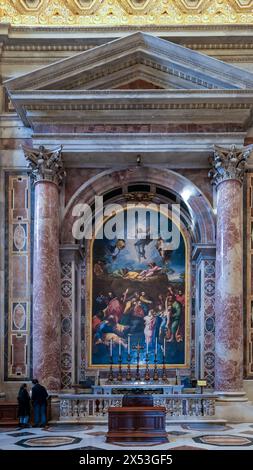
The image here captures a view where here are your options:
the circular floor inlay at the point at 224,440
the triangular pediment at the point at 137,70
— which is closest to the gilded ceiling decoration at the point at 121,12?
the triangular pediment at the point at 137,70

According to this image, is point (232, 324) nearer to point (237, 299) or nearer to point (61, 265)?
point (237, 299)

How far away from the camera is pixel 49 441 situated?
16.2 metres

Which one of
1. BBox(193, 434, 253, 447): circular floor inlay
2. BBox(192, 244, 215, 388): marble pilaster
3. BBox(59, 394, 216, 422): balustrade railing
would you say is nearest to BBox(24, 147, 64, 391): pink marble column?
BBox(59, 394, 216, 422): balustrade railing

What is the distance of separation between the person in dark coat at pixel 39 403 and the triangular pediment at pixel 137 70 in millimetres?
6856

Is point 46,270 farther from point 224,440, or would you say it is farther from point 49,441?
point 224,440

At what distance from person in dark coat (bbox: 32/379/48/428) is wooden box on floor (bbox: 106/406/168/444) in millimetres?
3273

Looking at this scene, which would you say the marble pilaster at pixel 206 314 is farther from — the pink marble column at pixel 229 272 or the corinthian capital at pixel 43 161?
the corinthian capital at pixel 43 161

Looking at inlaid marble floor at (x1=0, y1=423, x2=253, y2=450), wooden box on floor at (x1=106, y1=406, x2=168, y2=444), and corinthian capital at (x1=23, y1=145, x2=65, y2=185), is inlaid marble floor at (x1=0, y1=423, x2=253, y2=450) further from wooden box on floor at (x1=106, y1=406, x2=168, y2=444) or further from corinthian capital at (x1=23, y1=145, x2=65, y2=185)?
corinthian capital at (x1=23, y1=145, x2=65, y2=185)

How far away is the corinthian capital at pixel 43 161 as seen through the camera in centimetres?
2091

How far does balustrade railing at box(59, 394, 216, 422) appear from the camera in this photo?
19.4m

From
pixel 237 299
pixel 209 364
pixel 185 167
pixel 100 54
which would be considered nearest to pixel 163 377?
pixel 209 364

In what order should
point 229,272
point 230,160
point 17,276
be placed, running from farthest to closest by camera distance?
point 17,276, point 230,160, point 229,272

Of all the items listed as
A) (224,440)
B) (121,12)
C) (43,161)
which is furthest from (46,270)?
(121,12)

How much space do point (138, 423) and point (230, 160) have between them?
733cm
